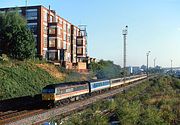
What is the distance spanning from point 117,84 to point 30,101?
4155 cm

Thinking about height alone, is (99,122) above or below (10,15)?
below

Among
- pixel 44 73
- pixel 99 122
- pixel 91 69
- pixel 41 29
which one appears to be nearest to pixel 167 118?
pixel 99 122

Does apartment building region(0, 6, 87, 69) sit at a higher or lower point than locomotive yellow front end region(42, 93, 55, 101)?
higher

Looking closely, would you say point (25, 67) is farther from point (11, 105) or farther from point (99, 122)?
point (99, 122)

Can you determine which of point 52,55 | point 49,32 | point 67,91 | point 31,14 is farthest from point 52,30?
point 67,91

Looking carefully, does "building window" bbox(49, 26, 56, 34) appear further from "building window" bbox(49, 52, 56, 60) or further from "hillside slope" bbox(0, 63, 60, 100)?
"hillside slope" bbox(0, 63, 60, 100)

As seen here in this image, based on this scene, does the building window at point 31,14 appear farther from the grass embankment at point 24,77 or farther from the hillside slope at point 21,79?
the hillside slope at point 21,79

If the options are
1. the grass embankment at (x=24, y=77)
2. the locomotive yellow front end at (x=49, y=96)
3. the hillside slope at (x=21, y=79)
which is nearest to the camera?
the locomotive yellow front end at (x=49, y=96)

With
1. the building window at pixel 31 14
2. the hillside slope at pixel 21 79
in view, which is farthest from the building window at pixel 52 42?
the hillside slope at pixel 21 79

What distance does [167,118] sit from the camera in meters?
23.3

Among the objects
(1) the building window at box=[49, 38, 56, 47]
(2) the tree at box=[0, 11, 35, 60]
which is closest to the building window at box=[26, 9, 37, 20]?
(1) the building window at box=[49, 38, 56, 47]

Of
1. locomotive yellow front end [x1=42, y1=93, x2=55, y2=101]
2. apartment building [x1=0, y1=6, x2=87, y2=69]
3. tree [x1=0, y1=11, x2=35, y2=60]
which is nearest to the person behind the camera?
locomotive yellow front end [x1=42, y1=93, x2=55, y2=101]

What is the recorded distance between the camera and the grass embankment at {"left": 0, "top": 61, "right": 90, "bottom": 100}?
4375 cm

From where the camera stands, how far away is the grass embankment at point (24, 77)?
4375 cm
